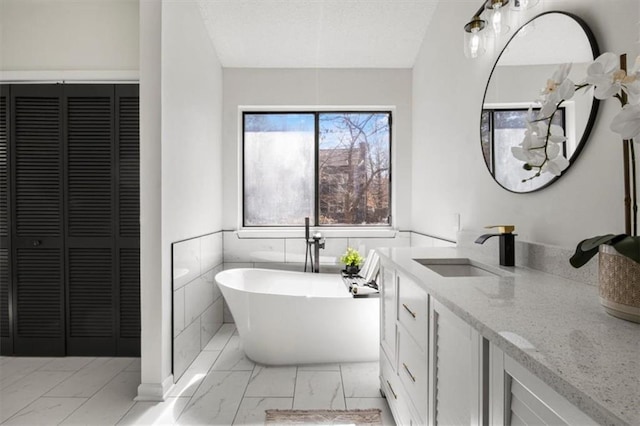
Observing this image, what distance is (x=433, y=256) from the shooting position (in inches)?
70.7

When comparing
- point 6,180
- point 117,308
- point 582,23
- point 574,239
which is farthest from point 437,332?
point 6,180

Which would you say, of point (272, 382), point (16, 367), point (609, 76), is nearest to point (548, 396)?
point (609, 76)

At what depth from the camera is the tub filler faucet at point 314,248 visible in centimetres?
332

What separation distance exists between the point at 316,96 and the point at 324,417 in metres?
2.90

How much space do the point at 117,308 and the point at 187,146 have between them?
1.36 metres

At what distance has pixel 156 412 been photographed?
1.98 metres

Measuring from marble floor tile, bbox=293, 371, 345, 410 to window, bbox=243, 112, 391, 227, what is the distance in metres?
1.64

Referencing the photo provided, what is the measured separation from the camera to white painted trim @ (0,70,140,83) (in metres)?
2.60

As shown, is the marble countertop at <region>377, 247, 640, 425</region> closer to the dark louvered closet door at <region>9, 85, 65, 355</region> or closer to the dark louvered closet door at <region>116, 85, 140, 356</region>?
the dark louvered closet door at <region>116, 85, 140, 356</region>

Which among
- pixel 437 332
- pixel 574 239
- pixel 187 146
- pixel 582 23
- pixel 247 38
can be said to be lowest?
pixel 437 332

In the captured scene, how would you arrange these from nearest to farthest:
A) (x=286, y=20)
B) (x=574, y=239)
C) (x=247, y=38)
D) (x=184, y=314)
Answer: (x=574, y=239)
(x=184, y=314)
(x=286, y=20)
(x=247, y=38)

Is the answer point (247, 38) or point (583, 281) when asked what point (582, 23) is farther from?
point (247, 38)

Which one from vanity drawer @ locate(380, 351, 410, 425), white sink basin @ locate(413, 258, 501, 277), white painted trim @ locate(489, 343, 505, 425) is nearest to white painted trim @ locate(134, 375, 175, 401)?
vanity drawer @ locate(380, 351, 410, 425)

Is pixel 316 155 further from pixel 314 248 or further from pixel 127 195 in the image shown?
pixel 127 195
